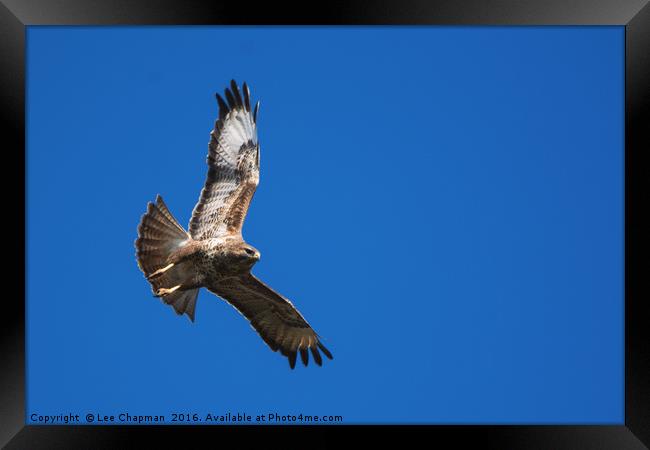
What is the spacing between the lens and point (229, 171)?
7047 mm

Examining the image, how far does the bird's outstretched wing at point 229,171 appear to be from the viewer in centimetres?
665

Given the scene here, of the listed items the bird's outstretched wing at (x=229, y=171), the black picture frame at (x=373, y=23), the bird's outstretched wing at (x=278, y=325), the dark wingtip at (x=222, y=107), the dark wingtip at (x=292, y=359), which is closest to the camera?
the black picture frame at (x=373, y=23)

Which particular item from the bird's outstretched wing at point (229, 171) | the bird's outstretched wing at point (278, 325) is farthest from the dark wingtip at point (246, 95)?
the bird's outstretched wing at point (278, 325)

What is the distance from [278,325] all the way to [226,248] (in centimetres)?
110

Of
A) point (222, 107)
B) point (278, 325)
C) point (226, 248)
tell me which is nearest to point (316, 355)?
point (278, 325)

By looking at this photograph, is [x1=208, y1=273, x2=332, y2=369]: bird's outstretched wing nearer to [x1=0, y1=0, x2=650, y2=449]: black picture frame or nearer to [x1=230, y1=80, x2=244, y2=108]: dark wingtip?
[x1=230, y1=80, x2=244, y2=108]: dark wingtip

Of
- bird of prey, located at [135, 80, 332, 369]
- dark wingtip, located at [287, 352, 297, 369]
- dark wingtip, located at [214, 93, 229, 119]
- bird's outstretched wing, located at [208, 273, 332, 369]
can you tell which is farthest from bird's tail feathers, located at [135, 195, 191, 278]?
dark wingtip, located at [287, 352, 297, 369]

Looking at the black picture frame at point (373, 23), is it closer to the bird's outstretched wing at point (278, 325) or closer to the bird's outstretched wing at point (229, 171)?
the bird's outstretched wing at point (229, 171)

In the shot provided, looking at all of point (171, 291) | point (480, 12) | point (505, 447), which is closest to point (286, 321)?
point (171, 291)

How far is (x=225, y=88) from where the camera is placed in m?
7.35

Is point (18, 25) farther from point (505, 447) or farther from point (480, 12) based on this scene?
point (505, 447)

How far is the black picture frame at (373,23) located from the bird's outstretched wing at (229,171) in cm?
178

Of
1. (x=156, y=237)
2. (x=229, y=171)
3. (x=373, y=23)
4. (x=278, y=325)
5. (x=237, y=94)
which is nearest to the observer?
(x=373, y=23)

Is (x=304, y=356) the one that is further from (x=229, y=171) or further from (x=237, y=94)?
(x=237, y=94)
